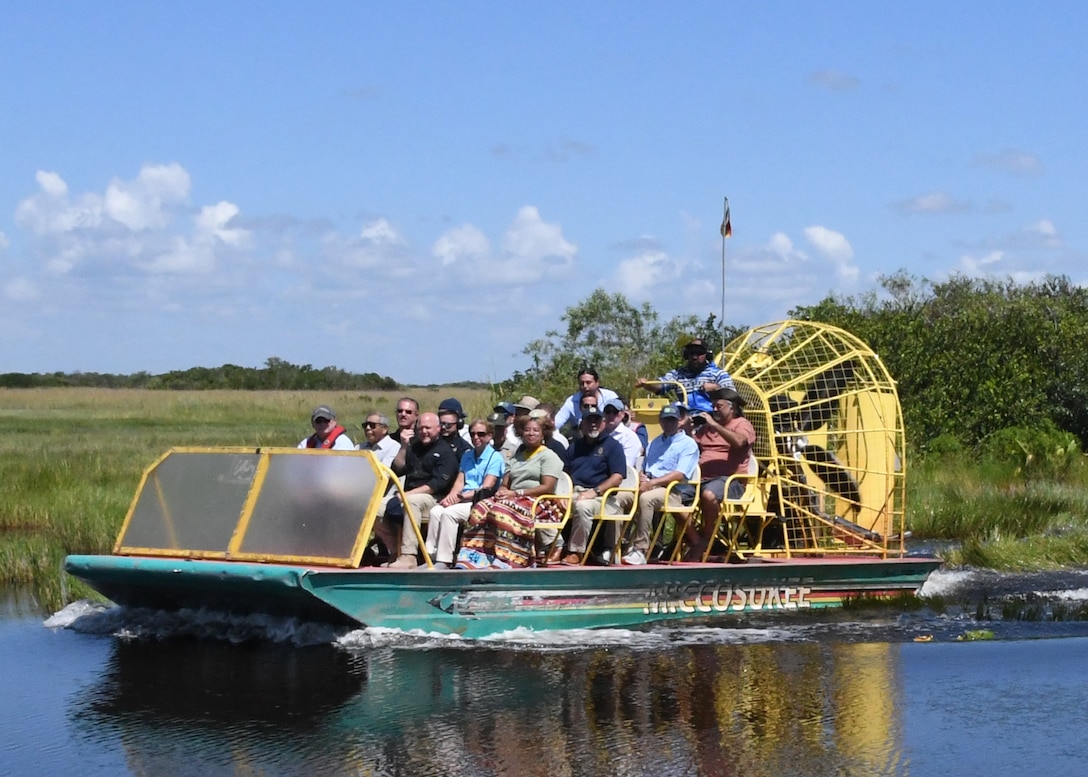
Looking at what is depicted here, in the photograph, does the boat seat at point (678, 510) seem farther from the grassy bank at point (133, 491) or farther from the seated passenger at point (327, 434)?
the grassy bank at point (133, 491)

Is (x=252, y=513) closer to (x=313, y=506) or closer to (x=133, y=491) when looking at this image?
(x=313, y=506)

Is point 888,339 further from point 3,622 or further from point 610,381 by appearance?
point 3,622

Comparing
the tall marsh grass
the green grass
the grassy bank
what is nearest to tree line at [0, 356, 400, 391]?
the tall marsh grass

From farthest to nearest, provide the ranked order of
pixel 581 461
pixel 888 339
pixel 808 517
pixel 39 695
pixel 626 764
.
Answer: pixel 888 339, pixel 808 517, pixel 581 461, pixel 39 695, pixel 626 764

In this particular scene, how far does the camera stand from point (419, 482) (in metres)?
12.7

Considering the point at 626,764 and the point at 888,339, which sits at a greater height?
the point at 888,339

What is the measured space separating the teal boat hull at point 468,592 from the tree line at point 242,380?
6231 centimetres

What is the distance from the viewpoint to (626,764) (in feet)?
27.7

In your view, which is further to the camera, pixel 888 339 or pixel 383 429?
pixel 888 339

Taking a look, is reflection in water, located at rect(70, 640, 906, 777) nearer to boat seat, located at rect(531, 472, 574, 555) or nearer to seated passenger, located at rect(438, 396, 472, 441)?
boat seat, located at rect(531, 472, 574, 555)

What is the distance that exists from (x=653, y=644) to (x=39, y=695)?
4800mm

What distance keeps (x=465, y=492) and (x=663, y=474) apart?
1815mm

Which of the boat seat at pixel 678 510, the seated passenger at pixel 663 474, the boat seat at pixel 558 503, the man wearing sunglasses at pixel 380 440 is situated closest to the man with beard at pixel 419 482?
the man wearing sunglasses at pixel 380 440

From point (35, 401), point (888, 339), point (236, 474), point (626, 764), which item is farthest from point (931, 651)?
point (35, 401)
